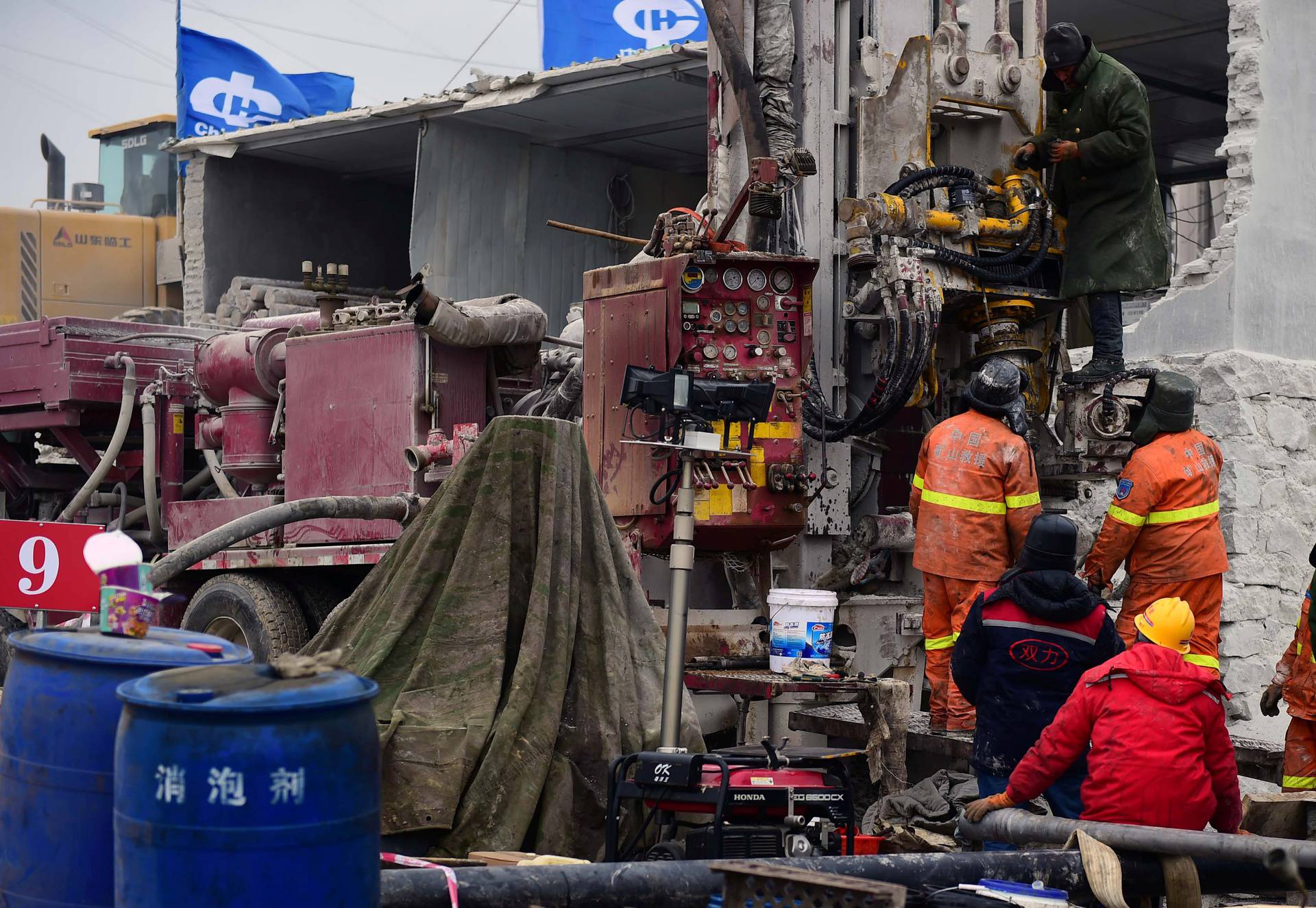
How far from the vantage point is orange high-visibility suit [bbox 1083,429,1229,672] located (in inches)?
295

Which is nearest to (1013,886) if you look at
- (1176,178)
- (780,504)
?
(780,504)

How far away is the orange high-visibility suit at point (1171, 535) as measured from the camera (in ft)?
24.6

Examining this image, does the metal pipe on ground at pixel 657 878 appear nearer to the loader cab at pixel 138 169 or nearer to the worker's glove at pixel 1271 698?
the worker's glove at pixel 1271 698

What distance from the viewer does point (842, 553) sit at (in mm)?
9562

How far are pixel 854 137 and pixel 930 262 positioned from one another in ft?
3.79

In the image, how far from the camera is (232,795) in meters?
3.18

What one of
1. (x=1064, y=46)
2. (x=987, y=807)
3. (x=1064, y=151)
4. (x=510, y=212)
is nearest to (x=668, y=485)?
(x=1064, y=151)

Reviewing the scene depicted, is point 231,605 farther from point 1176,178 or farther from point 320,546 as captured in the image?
point 1176,178

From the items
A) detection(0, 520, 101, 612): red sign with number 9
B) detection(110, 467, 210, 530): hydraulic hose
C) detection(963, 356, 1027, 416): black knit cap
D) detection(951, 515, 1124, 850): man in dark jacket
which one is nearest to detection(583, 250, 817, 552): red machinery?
detection(963, 356, 1027, 416): black knit cap

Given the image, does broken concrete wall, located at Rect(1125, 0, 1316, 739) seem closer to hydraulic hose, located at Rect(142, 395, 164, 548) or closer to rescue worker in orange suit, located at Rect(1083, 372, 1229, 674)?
rescue worker in orange suit, located at Rect(1083, 372, 1229, 674)

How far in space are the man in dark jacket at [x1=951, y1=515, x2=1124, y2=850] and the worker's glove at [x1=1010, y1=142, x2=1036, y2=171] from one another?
3.78 m

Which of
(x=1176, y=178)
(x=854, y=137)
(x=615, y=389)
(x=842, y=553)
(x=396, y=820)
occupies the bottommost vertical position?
(x=396, y=820)

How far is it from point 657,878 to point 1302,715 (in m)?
3.66

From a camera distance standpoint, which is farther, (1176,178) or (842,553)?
(1176,178)
